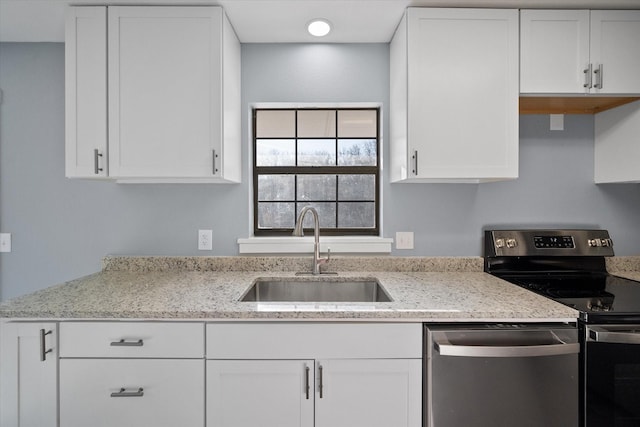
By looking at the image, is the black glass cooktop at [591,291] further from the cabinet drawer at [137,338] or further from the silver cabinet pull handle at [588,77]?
the cabinet drawer at [137,338]

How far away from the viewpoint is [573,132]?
210cm

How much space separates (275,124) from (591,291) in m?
1.87

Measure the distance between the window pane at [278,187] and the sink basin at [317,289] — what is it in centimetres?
55

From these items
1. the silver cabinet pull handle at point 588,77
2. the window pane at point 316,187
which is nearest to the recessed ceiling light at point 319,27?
the window pane at point 316,187

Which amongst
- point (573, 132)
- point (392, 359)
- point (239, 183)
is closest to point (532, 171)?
point (573, 132)

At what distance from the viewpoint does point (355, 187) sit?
2.27m

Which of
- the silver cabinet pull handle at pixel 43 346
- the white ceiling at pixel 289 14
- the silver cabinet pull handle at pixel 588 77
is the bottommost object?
the silver cabinet pull handle at pixel 43 346

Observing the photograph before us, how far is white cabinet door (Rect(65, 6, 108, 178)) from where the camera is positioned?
1724 millimetres

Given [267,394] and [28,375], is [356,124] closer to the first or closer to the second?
[267,394]

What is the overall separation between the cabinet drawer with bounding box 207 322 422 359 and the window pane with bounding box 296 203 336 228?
0.94m

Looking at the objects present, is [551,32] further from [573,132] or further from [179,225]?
[179,225]

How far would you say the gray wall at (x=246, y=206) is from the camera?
2.10 metres

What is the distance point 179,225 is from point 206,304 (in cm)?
84

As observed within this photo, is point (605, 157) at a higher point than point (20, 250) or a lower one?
higher
